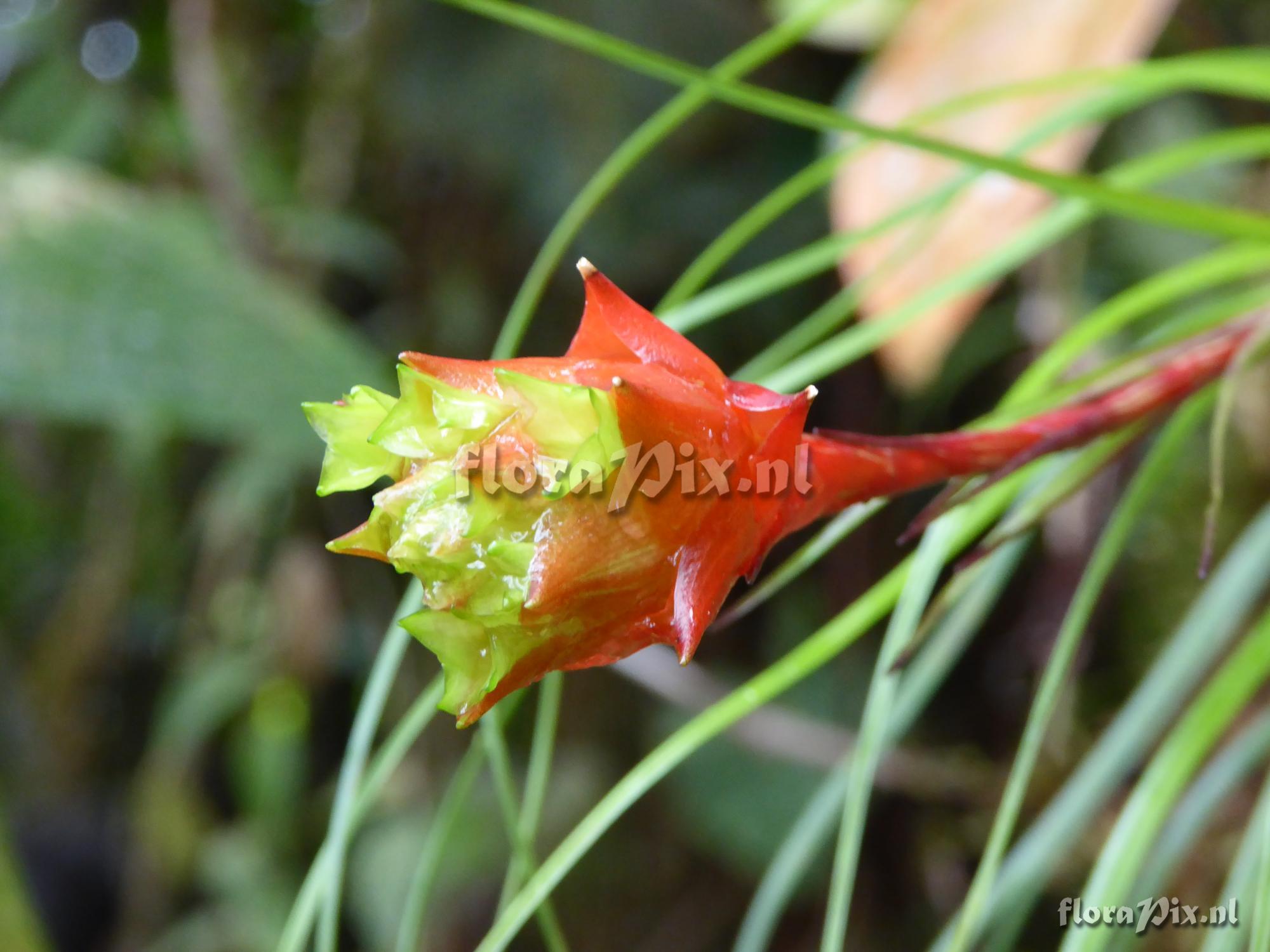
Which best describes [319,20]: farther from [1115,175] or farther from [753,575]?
[753,575]

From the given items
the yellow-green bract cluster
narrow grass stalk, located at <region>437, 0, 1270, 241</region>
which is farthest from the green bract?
narrow grass stalk, located at <region>437, 0, 1270, 241</region>

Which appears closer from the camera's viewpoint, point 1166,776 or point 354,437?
point 354,437

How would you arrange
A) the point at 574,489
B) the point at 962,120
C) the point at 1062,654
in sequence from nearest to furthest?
1. the point at 574,489
2. the point at 1062,654
3. the point at 962,120

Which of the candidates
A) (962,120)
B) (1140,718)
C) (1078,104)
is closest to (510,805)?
(1140,718)

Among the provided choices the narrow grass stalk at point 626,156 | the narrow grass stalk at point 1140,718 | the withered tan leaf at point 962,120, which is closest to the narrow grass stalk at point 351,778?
the narrow grass stalk at point 626,156

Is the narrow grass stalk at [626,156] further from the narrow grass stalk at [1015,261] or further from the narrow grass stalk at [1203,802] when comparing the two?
the narrow grass stalk at [1203,802]

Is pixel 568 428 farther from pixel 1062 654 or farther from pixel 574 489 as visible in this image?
pixel 1062 654
